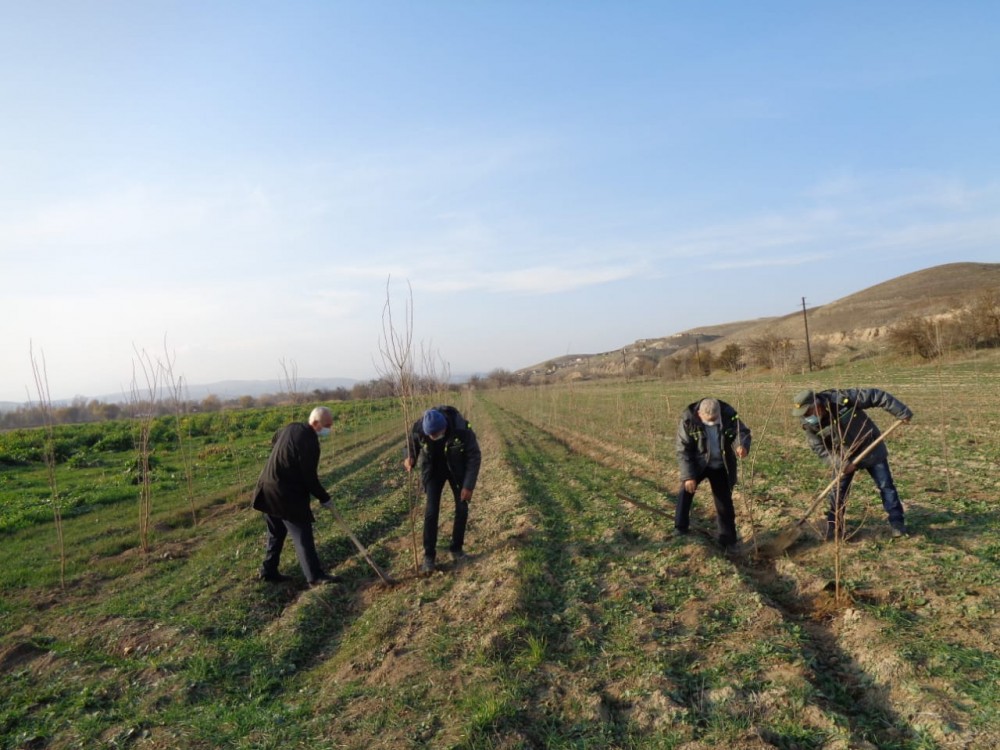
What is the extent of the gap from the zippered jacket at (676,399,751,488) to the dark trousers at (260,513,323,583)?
4.28 meters

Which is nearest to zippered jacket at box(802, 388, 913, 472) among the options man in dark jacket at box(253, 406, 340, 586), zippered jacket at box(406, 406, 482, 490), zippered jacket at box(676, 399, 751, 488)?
zippered jacket at box(676, 399, 751, 488)

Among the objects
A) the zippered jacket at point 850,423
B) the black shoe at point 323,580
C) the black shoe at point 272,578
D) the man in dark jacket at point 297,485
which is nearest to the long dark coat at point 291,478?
the man in dark jacket at point 297,485

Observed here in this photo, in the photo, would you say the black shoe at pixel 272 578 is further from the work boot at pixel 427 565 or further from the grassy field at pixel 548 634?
the work boot at pixel 427 565

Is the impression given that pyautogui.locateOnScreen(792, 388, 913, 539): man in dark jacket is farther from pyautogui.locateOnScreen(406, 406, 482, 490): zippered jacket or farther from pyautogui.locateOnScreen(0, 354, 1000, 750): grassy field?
pyautogui.locateOnScreen(406, 406, 482, 490): zippered jacket

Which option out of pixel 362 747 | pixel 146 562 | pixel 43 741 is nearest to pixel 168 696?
pixel 43 741

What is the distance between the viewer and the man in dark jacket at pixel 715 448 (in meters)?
6.17

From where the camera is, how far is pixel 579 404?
3134cm

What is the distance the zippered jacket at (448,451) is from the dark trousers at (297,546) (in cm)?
145

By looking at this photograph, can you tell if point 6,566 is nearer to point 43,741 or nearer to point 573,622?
point 43,741

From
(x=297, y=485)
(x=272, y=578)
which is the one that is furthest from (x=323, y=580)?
(x=297, y=485)

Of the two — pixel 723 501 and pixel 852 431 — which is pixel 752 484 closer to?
pixel 723 501

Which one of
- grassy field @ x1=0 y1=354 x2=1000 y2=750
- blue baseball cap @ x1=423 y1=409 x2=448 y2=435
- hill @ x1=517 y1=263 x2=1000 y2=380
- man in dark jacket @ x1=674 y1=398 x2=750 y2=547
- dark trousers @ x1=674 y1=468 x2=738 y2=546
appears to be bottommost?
grassy field @ x1=0 y1=354 x2=1000 y2=750

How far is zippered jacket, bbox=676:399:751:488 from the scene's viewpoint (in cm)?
621

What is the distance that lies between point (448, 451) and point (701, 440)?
111 inches
